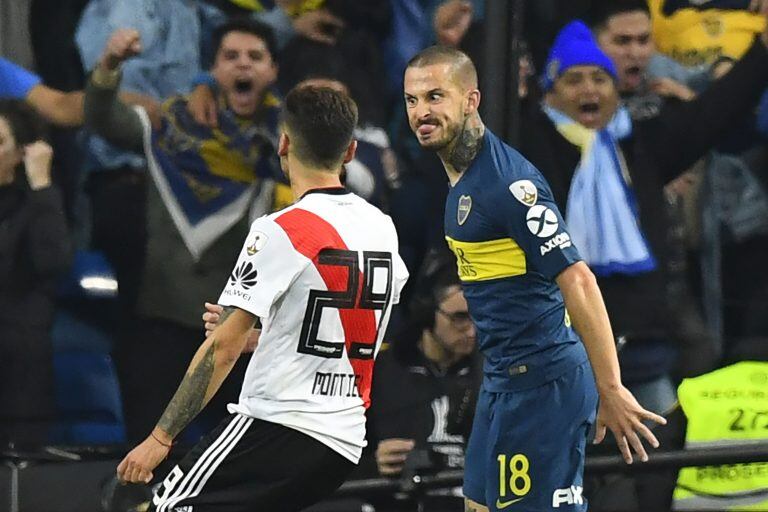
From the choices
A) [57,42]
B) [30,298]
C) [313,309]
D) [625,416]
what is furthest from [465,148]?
[57,42]

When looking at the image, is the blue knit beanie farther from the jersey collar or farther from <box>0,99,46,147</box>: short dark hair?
the jersey collar

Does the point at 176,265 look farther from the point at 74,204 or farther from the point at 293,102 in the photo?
the point at 293,102

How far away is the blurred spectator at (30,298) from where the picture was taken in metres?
6.73

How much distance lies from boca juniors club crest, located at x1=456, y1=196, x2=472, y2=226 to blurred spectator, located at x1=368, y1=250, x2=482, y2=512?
1.42 meters

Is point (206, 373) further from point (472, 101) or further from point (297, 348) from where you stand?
point (472, 101)

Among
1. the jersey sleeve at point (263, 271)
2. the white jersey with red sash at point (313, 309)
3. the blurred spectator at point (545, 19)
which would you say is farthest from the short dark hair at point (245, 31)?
the jersey sleeve at point (263, 271)

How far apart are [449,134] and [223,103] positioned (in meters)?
2.11

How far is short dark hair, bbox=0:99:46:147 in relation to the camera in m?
6.91

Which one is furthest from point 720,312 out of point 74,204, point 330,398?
point 330,398

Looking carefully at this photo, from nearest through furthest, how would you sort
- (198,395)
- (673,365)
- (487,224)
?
(198,395) → (487,224) → (673,365)

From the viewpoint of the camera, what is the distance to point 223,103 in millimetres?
7086

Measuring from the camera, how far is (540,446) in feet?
16.9

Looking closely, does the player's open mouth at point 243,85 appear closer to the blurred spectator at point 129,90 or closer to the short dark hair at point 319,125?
the blurred spectator at point 129,90

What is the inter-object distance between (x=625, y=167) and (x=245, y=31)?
5.40 feet
